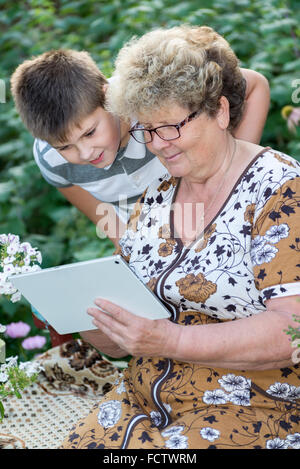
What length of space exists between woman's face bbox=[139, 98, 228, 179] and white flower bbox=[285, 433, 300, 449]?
73 centimetres

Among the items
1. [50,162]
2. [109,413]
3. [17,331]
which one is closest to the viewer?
[109,413]

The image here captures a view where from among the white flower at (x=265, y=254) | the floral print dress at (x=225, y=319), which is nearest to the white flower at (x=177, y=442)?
the floral print dress at (x=225, y=319)

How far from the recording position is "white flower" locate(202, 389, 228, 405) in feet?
5.44

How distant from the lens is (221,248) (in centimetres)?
171

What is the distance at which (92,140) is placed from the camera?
2.17 metres

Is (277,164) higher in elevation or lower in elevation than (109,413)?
higher

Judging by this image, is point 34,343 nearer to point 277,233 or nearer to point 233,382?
point 233,382

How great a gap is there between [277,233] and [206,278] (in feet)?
0.77

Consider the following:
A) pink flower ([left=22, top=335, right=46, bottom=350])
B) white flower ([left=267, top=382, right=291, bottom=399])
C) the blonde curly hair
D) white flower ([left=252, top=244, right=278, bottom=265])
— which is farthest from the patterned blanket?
the blonde curly hair

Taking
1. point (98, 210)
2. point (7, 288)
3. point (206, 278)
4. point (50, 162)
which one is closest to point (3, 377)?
point (7, 288)

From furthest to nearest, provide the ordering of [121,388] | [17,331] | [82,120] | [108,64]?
1. [108,64]
2. [17,331]
3. [82,120]
4. [121,388]

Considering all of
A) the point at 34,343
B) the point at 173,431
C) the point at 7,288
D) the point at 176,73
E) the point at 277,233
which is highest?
the point at 176,73

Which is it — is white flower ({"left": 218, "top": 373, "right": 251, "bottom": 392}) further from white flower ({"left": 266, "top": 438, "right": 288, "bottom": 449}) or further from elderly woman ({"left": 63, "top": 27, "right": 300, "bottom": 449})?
white flower ({"left": 266, "top": 438, "right": 288, "bottom": 449})

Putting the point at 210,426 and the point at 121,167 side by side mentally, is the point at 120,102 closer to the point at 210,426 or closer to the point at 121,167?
the point at 121,167
